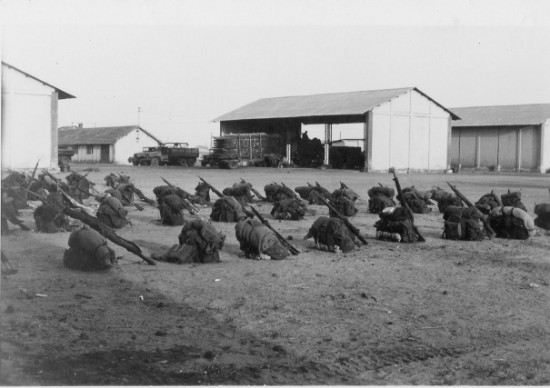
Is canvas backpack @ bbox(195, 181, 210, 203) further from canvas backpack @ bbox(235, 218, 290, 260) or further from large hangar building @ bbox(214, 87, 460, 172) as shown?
large hangar building @ bbox(214, 87, 460, 172)

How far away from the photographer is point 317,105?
45.5m

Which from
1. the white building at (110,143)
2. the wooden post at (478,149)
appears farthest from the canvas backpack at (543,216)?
the white building at (110,143)

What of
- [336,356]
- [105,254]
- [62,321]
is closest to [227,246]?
[105,254]

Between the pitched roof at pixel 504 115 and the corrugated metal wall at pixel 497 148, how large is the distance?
46cm

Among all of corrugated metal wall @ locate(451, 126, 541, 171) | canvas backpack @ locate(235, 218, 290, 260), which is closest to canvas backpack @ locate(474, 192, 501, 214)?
canvas backpack @ locate(235, 218, 290, 260)

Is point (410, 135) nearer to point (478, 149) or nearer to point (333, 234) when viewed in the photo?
point (478, 149)

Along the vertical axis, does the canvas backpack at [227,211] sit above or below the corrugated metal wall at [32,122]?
below

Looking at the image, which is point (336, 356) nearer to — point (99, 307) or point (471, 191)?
point (99, 307)

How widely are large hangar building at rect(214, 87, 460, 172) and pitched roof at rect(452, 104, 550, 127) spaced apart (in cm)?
434

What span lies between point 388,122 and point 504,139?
34.5 ft

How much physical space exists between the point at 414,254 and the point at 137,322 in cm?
607

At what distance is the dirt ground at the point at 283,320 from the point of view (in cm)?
548

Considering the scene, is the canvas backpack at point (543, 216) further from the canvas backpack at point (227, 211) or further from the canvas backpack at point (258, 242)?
the canvas backpack at point (258, 242)

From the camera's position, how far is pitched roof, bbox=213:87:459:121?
134ft
